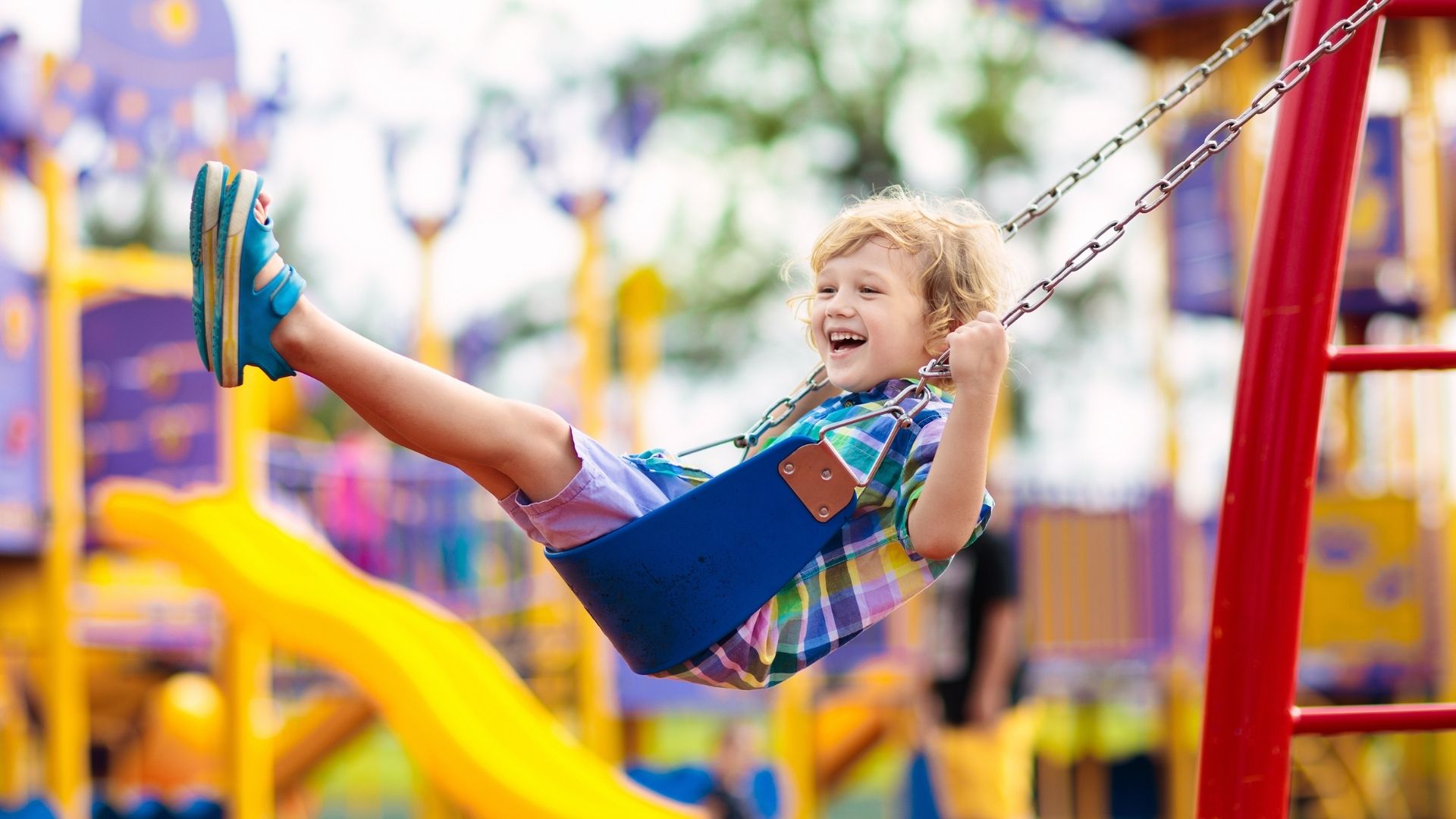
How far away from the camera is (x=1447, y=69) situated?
9453 mm

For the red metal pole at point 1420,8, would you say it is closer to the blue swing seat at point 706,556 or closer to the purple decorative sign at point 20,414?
the blue swing seat at point 706,556

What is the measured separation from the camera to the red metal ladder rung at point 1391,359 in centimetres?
246

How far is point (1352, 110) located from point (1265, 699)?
0.91 meters

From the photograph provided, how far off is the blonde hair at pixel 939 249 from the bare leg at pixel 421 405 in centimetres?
57

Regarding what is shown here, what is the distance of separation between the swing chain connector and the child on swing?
0.07 meters

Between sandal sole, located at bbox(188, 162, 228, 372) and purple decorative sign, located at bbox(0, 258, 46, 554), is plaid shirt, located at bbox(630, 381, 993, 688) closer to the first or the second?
sandal sole, located at bbox(188, 162, 228, 372)

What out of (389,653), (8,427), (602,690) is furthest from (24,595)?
(602,690)

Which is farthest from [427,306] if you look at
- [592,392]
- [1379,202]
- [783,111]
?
[783,111]

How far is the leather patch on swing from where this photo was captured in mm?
2287

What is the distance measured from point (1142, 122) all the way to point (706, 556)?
3.06 ft

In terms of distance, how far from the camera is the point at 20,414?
249 inches

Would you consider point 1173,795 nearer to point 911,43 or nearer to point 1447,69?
point 1447,69

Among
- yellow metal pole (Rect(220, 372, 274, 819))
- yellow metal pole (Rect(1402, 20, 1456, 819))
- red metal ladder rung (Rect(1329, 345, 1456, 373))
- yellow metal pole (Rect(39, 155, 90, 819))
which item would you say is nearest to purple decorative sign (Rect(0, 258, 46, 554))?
yellow metal pole (Rect(39, 155, 90, 819))

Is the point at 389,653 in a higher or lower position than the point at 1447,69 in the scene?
lower
